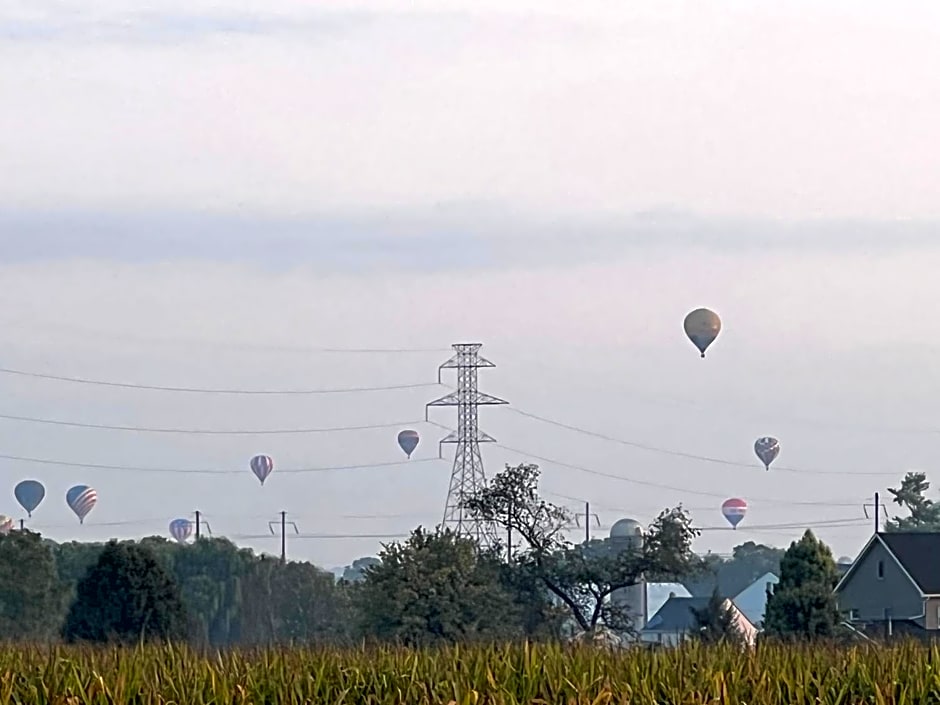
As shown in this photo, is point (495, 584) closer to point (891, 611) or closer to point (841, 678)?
point (891, 611)

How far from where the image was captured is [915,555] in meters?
62.4

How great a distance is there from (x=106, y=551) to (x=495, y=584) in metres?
10.5

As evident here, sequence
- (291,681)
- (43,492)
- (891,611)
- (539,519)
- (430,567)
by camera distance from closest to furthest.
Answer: (291,681), (430,567), (539,519), (891,611), (43,492)

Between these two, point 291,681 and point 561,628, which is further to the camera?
point 561,628

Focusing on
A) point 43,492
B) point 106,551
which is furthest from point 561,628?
point 43,492

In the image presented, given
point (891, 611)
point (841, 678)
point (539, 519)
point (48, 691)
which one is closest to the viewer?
point (48, 691)

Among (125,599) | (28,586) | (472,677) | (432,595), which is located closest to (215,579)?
(28,586)

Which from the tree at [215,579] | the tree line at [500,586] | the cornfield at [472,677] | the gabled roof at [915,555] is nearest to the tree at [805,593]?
the tree line at [500,586]

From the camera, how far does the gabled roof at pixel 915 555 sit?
60.2m

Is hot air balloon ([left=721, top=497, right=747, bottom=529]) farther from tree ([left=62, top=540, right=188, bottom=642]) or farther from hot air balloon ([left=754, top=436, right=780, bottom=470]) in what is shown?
tree ([left=62, top=540, right=188, bottom=642])

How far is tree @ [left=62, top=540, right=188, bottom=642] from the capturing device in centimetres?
4550

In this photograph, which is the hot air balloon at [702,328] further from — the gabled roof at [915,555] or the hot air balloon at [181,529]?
the hot air balloon at [181,529]

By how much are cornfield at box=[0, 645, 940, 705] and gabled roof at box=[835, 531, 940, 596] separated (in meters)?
45.0

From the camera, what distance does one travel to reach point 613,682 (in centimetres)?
1423
